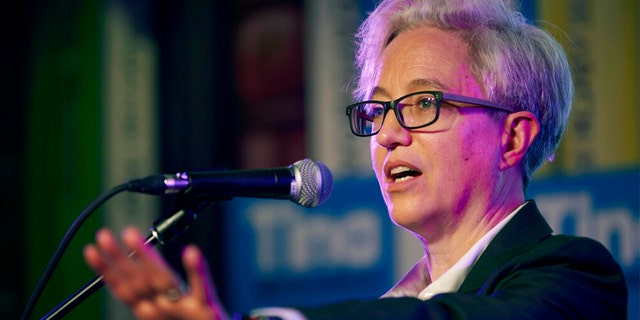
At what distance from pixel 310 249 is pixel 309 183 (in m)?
2.33

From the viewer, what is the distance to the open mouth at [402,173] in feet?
5.47

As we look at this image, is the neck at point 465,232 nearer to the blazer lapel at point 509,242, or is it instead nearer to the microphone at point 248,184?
the blazer lapel at point 509,242

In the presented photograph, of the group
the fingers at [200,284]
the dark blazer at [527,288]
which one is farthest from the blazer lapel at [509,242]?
the fingers at [200,284]

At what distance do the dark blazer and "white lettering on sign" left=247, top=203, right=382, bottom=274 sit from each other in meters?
2.00

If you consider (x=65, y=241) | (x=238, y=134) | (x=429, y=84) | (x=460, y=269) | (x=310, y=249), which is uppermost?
(x=429, y=84)

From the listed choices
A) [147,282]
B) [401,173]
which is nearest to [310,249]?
[401,173]

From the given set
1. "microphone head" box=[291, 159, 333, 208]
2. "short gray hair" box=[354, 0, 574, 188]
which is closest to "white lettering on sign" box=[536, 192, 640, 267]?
"short gray hair" box=[354, 0, 574, 188]

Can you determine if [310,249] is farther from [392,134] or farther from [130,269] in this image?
[130,269]

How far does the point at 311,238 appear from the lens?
3.74 metres

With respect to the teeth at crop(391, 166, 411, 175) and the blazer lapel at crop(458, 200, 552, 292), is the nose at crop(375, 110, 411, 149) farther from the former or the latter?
the blazer lapel at crop(458, 200, 552, 292)

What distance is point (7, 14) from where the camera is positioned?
5102 mm

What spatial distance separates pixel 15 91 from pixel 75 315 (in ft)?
5.29

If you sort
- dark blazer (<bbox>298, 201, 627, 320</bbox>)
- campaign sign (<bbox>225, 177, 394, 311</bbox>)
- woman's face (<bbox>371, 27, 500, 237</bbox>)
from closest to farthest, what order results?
dark blazer (<bbox>298, 201, 627, 320</bbox>) < woman's face (<bbox>371, 27, 500, 237</bbox>) < campaign sign (<bbox>225, 177, 394, 311</bbox>)

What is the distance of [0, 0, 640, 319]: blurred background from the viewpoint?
2.86 m
